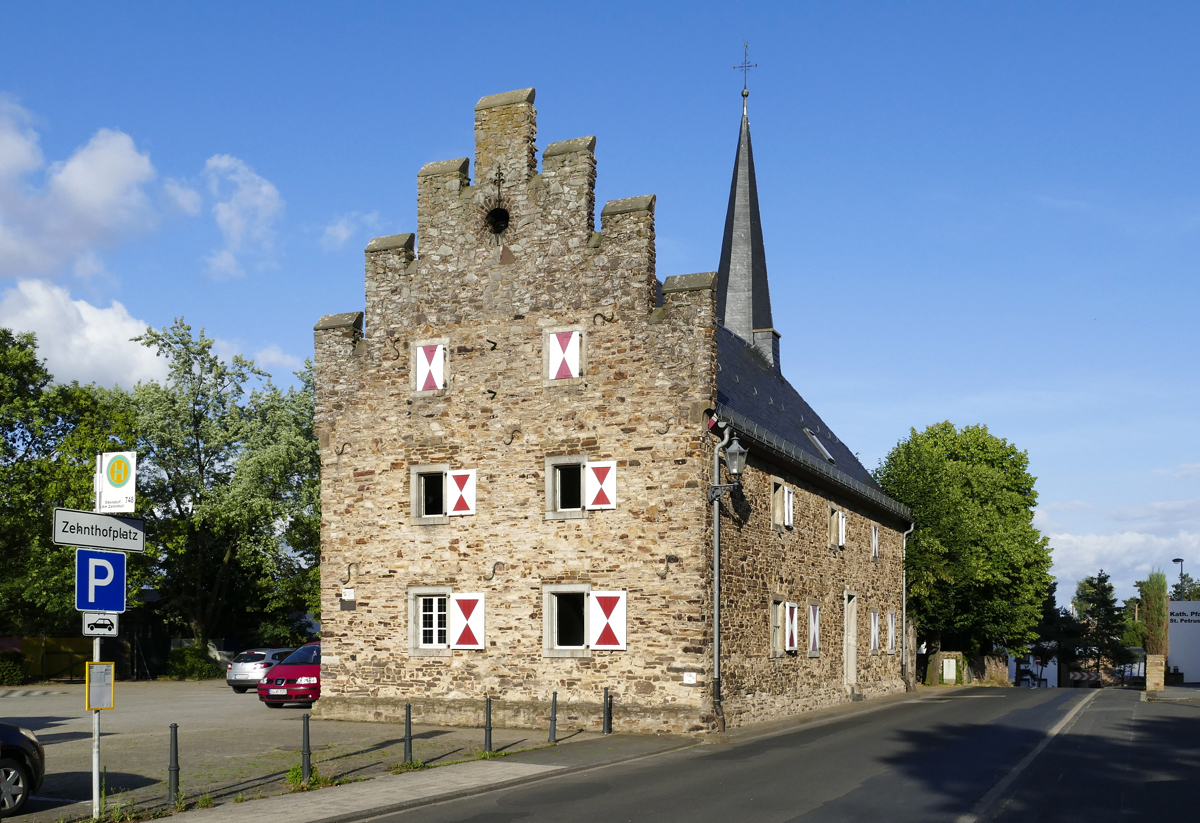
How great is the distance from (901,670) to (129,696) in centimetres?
2374

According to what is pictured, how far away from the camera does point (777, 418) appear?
95.5 ft

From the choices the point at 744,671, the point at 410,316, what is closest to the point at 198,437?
the point at 410,316

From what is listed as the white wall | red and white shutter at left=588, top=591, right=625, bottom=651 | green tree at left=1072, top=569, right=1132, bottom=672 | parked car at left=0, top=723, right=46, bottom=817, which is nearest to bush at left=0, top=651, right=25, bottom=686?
red and white shutter at left=588, top=591, right=625, bottom=651

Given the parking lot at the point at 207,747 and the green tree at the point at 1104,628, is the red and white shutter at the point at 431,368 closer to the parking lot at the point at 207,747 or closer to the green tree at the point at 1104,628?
the parking lot at the point at 207,747

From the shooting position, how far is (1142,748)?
55.3ft

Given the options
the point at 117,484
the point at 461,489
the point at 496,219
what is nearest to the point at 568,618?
the point at 461,489

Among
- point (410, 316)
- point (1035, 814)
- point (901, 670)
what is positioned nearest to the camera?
point (1035, 814)

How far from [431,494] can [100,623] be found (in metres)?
12.0

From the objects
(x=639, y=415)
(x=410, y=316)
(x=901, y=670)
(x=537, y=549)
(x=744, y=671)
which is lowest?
(x=901, y=670)

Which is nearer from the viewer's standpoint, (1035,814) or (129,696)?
(1035,814)

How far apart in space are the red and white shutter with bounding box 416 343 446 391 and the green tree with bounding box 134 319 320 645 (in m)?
20.2

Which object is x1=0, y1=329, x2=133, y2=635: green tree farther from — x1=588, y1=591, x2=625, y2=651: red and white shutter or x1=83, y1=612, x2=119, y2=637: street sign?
x1=83, y1=612, x2=119, y2=637: street sign

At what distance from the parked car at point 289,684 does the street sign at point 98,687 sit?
50.5ft

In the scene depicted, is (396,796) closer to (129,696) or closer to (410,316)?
(410,316)
